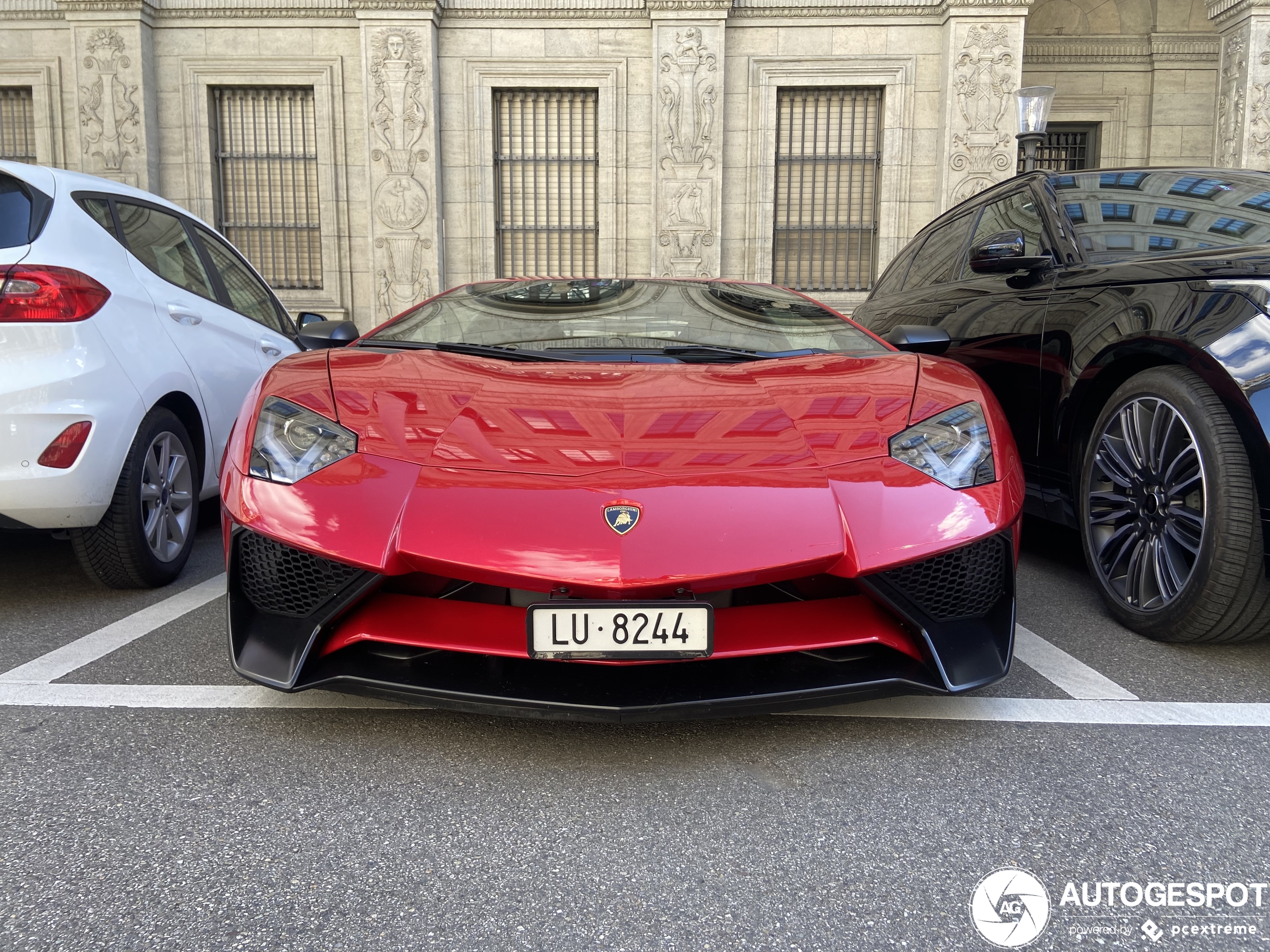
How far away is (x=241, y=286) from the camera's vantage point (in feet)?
15.0

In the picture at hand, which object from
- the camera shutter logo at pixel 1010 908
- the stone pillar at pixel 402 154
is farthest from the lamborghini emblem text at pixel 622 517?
the stone pillar at pixel 402 154

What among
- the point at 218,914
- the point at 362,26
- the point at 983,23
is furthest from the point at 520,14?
the point at 218,914

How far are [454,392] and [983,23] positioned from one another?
11821 millimetres

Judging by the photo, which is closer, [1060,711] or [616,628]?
[616,628]

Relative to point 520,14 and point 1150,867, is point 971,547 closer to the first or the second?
point 1150,867

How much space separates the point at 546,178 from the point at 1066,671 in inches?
448

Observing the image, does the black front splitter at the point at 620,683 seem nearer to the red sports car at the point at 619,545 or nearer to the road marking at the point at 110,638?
the red sports car at the point at 619,545

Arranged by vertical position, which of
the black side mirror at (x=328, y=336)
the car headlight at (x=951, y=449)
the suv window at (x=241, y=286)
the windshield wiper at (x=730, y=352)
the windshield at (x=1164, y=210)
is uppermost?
the windshield at (x=1164, y=210)

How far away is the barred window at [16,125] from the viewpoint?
1260cm

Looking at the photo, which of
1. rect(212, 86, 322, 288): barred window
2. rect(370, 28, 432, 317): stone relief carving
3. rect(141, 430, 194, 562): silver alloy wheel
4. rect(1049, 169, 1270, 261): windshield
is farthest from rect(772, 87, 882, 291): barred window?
rect(141, 430, 194, 562): silver alloy wheel

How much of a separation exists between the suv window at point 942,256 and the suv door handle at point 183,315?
345 cm

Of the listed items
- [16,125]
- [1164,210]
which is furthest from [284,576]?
[16,125]

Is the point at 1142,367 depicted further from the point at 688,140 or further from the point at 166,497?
the point at 688,140

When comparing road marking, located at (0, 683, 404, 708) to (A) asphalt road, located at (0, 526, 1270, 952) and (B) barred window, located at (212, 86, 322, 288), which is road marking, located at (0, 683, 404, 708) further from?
(B) barred window, located at (212, 86, 322, 288)
